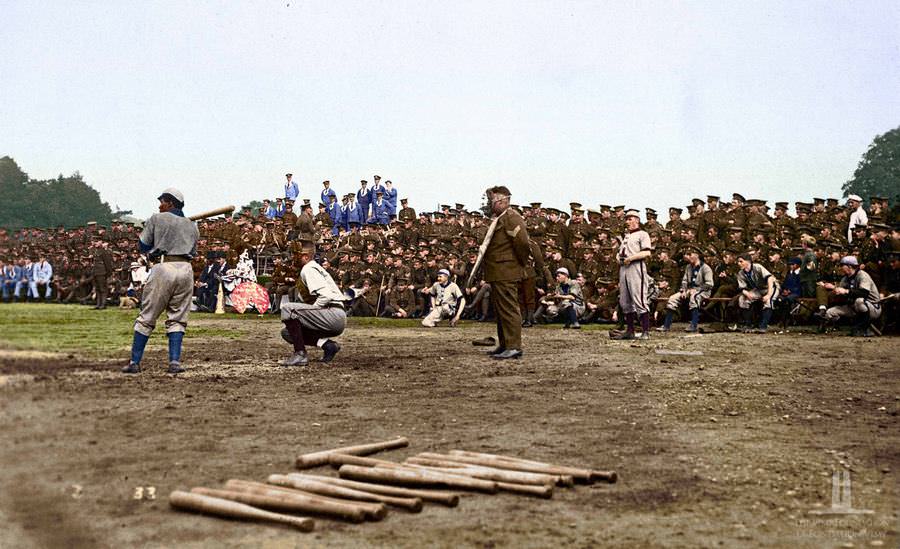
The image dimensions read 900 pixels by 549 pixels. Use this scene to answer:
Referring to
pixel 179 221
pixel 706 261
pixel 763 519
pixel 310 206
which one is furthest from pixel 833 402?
pixel 310 206

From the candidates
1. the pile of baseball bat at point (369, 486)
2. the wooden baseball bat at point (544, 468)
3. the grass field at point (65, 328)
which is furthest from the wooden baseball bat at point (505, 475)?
the grass field at point (65, 328)

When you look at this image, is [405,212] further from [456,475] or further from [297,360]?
[456,475]

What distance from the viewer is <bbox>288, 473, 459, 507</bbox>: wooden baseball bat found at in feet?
18.0

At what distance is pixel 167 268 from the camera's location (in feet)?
31.2

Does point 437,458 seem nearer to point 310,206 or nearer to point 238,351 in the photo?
point 238,351

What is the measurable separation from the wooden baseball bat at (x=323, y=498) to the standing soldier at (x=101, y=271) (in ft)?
5.63

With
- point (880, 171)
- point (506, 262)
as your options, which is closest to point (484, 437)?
point (506, 262)

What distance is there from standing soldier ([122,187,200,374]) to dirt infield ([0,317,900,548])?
0.57 meters

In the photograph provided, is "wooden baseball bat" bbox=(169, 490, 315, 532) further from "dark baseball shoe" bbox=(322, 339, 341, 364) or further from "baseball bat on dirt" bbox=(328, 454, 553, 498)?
"dark baseball shoe" bbox=(322, 339, 341, 364)

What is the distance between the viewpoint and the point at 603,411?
8977 mm

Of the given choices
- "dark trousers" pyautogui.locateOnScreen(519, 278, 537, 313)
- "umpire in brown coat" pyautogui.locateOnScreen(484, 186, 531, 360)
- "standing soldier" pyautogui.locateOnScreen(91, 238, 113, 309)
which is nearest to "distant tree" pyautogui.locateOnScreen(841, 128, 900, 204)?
"dark trousers" pyautogui.locateOnScreen(519, 278, 537, 313)

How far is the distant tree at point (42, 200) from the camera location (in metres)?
4.62

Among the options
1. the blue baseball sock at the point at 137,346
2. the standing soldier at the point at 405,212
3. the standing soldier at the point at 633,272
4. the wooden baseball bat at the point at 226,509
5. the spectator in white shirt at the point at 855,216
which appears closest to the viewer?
the wooden baseball bat at the point at 226,509

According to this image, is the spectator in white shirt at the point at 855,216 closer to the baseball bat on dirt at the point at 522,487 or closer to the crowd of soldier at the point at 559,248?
the crowd of soldier at the point at 559,248
